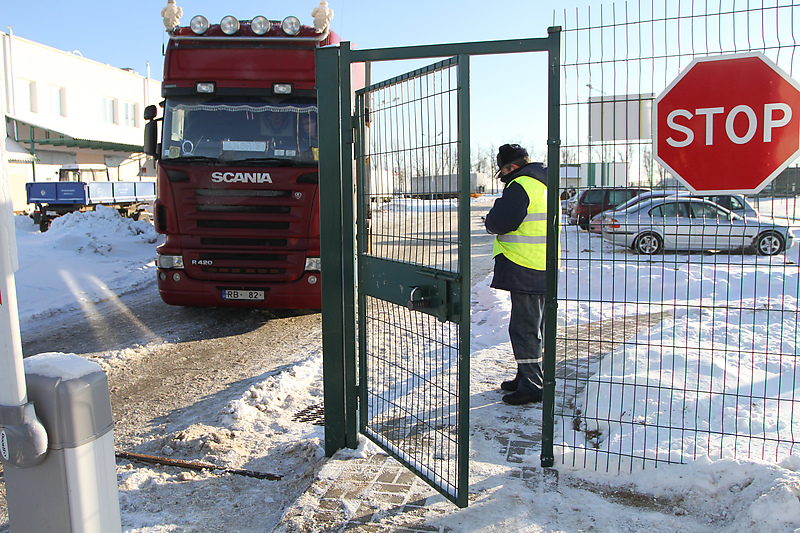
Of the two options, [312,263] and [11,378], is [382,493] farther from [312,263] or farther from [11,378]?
[312,263]

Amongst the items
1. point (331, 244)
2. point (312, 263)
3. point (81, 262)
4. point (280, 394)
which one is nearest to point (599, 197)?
point (331, 244)

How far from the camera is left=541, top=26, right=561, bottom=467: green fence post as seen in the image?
323 cm

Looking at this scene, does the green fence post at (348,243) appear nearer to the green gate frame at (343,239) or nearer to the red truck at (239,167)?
the green gate frame at (343,239)

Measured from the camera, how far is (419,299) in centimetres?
323

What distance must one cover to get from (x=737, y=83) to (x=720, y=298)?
6433 mm

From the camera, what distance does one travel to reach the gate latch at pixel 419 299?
3.21m

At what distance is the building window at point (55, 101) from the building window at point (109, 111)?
12.6 feet

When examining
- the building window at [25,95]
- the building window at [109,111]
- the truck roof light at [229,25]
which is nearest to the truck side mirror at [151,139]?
the truck roof light at [229,25]

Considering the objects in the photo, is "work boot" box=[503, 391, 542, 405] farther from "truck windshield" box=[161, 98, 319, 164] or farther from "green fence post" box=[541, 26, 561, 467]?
"truck windshield" box=[161, 98, 319, 164]

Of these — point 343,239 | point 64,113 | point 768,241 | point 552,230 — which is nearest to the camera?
point 552,230

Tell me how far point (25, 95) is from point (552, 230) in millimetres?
39754

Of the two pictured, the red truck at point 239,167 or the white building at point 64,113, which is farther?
the white building at point 64,113

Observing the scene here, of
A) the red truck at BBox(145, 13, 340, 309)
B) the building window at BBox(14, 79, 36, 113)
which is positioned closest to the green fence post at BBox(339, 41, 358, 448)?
the red truck at BBox(145, 13, 340, 309)

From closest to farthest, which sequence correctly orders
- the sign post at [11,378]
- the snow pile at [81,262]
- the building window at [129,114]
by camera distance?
1. the sign post at [11,378]
2. the snow pile at [81,262]
3. the building window at [129,114]
